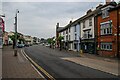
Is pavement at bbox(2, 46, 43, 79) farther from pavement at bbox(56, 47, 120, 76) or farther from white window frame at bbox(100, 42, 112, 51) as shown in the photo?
white window frame at bbox(100, 42, 112, 51)

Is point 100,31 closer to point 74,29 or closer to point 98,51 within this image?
point 98,51

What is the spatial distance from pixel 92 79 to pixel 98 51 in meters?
27.4

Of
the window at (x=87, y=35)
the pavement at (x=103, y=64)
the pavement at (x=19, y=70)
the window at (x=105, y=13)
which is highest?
the window at (x=105, y=13)

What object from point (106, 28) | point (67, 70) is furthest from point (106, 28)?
point (67, 70)

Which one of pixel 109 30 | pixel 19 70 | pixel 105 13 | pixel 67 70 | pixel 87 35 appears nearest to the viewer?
pixel 19 70

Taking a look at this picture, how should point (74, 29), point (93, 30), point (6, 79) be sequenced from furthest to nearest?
1. point (74, 29)
2. point (93, 30)
3. point (6, 79)

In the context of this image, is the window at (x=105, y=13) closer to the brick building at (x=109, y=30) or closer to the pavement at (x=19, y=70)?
the brick building at (x=109, y=30)

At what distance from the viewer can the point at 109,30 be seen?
116ft

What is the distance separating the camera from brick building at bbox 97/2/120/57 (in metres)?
32.8

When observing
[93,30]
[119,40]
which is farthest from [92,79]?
[93,30]

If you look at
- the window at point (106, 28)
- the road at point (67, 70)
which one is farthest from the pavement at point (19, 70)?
the window at point (106, 28)

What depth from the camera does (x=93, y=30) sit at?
139ft

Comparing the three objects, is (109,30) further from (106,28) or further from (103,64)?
(103,64)

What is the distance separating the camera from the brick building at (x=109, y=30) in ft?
108
